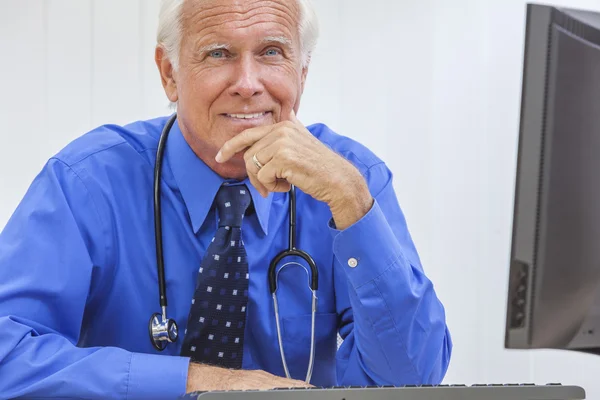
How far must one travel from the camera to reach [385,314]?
133cm

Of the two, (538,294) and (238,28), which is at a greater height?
(238,28)

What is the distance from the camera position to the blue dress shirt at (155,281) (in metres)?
1.22

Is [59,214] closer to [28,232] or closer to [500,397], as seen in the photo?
[28,232]

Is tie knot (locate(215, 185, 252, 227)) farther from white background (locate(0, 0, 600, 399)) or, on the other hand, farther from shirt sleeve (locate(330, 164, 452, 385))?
white background (locate(0, 0, 600, 399))

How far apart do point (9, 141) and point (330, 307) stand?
128 cm

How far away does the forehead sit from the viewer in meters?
1.53

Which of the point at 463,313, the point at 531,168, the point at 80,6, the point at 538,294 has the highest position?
the point at 80,6

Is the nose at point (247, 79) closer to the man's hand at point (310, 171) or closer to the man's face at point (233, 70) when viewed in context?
the man's face at point (233, 70)

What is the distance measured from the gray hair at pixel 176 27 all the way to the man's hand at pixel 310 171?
33 cm

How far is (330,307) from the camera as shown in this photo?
61.4 inches

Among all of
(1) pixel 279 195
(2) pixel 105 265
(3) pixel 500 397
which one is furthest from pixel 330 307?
(3) pixel 500 397

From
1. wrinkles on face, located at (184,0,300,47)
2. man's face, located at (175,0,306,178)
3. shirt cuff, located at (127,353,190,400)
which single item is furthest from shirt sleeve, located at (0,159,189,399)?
wrinkles on face, located at (184,0,300,47)

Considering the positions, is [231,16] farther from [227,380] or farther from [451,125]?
[451,125]

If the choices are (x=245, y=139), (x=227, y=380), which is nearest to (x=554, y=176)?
(x=227, y=380)
